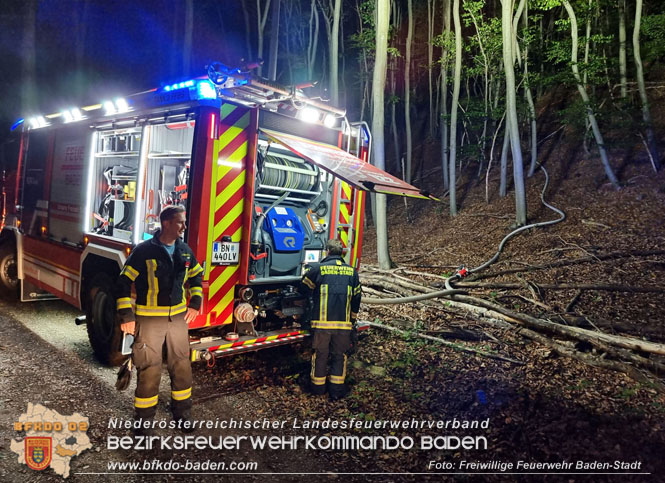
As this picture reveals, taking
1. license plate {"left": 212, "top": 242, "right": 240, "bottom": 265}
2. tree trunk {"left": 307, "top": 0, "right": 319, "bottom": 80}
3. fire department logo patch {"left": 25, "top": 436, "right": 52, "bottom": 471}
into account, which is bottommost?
fire department logo patch {"left": 25, "top": 436, "right": 52, "bottom": 471}

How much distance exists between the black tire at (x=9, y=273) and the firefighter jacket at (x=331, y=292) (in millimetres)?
5886

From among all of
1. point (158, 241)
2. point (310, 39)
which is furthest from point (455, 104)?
point (158, 241)

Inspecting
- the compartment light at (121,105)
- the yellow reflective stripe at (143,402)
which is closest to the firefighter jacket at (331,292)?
the yellow reflective stripe at (143,402)

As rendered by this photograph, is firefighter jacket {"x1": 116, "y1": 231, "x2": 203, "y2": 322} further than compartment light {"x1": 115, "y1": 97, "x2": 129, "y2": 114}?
No

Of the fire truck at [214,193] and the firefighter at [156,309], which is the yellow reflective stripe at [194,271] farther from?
the fire truck at [214,193]

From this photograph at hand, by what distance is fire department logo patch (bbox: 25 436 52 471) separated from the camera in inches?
119

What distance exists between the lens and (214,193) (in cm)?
420

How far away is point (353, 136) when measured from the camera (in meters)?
5.80

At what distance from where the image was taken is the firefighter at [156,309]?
353cm

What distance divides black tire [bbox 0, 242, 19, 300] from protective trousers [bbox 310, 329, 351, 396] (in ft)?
19.5

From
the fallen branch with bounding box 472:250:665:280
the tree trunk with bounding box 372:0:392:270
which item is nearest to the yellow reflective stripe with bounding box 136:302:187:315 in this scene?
the fallen branch with bounding box 472:250:665:280

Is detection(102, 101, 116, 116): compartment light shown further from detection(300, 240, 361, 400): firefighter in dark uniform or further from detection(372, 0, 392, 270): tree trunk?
detection(372, 0, 392, 270): tree trunk

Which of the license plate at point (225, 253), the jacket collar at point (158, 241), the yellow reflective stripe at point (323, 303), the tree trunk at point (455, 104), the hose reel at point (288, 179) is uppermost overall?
the tree trunk at point (455, 104)

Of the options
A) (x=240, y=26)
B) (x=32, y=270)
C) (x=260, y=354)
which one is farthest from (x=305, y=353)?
(x=240, y=26)
